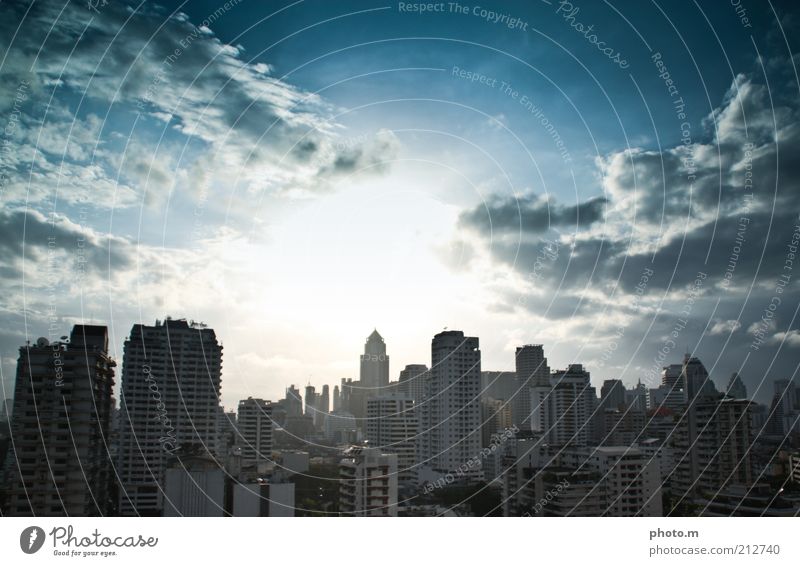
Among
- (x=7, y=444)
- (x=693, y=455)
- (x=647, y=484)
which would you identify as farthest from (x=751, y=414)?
(x=7, y=444)

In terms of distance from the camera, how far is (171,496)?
737 cm

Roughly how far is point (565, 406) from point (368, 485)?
1182cm

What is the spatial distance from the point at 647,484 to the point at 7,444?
890 centimetres

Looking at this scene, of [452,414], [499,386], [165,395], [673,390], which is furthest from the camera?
[499,386]

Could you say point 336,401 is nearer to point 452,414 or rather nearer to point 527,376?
point 452,414

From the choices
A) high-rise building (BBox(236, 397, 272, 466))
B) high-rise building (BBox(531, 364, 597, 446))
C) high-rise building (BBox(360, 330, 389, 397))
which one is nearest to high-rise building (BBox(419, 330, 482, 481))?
high-rise building (BBox(360, 330, 389, 397))

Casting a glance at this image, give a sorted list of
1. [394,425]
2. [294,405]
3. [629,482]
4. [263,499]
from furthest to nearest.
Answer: [294,405] → [394,425] → [629,482] → [263,499]

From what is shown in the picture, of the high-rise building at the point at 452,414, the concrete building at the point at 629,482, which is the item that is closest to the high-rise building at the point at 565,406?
the high-rise building at the point at 452,414

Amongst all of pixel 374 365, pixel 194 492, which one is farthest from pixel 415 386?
pixel 194 492

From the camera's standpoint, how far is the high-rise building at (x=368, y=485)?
26.2 ft

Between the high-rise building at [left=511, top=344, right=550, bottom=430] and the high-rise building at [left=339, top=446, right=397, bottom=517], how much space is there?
2825 millimetres

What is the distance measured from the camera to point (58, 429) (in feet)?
25.2

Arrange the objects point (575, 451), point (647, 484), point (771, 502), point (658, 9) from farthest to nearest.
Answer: point (575, 451)
point (647, 484)
point (771, 502)
point (658, 9)

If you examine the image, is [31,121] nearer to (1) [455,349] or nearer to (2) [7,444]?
(2) [7,444]
